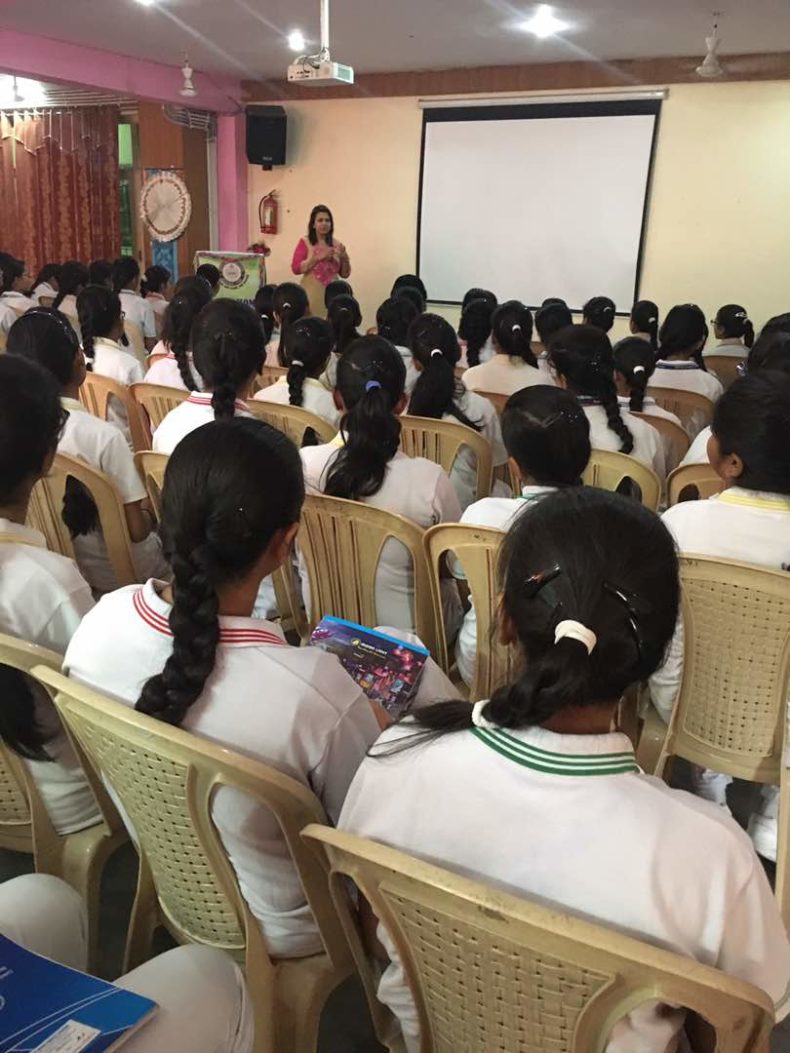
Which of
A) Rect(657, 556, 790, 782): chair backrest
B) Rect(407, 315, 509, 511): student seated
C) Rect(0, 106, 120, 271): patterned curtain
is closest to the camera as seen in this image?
Rect(657, 556, 790, 782): chair backrest

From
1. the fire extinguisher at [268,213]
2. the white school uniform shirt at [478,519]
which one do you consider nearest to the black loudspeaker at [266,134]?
the fire extinguisher at [268,213]

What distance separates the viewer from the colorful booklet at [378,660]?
1350 mm

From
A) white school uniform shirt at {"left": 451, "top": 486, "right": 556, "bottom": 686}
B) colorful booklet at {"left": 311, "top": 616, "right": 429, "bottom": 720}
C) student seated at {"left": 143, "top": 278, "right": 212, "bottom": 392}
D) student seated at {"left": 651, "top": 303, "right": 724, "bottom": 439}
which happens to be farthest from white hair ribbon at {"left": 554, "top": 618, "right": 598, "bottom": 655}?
student seated at {"left": 651, "top": 303, "right": 724, "bottom": 439}

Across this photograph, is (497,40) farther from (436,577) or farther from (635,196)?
(436,577)

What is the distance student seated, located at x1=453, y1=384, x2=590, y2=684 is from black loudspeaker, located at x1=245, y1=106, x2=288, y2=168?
24.0ft

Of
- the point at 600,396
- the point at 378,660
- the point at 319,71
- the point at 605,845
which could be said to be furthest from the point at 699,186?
the point at 605,845

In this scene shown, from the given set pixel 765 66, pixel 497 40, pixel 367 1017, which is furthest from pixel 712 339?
pixel 367 1017

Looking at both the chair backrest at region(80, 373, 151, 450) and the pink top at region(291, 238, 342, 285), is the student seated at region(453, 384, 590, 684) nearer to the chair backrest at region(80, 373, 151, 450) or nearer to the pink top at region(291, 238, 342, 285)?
the chair backrest at region(80, 373, 151, 450)

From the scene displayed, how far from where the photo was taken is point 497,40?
606 centimetres

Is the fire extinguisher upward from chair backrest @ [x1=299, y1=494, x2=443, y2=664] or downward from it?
upward

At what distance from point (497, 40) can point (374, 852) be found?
21.4 ft

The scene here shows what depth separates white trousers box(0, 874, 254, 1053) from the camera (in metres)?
0.88

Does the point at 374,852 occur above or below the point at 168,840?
above

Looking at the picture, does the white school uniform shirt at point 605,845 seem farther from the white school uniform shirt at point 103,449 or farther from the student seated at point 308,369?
the student seated at point 308,369
